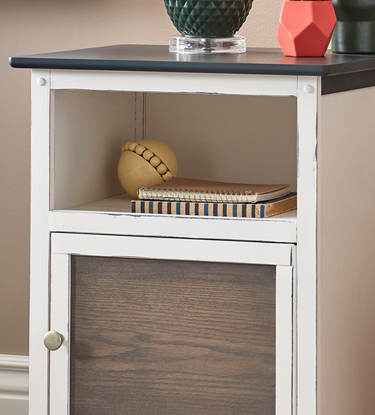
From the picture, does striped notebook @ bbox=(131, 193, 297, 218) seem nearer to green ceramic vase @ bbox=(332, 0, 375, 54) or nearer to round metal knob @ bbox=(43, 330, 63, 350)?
round metal knob @ bbox=(43, 330, 63, 350)

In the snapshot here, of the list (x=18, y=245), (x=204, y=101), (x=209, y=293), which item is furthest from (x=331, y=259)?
(x=18, y=245)

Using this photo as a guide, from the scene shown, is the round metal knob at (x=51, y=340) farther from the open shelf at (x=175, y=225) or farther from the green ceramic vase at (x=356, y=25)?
the green ceramic vase at (x=356, y=25)

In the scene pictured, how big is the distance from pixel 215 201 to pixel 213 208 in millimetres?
28

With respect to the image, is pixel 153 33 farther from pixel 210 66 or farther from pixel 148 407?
pixel 148 407

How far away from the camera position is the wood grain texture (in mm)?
958

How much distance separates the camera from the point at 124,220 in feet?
3.20

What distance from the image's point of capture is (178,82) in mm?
923

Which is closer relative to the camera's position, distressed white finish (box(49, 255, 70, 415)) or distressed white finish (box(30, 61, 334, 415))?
distressed white finish (box(30, 61, 334, 415))

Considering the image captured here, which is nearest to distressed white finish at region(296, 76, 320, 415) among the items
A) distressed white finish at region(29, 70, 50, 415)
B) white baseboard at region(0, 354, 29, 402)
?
distressed white finish at region(29, 70, 50, 415)

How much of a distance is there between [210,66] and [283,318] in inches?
14.9

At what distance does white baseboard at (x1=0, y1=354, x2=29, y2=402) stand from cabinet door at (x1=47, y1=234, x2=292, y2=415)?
0.63 meters

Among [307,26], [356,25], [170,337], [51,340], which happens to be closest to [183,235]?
[170,337]

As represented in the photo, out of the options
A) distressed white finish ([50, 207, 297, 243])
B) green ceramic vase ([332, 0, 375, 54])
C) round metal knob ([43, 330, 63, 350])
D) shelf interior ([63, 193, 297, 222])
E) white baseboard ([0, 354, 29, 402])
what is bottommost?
white baseboard ([0, 354, 29, 402])

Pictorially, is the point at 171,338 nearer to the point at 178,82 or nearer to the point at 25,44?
the point at 178,82
